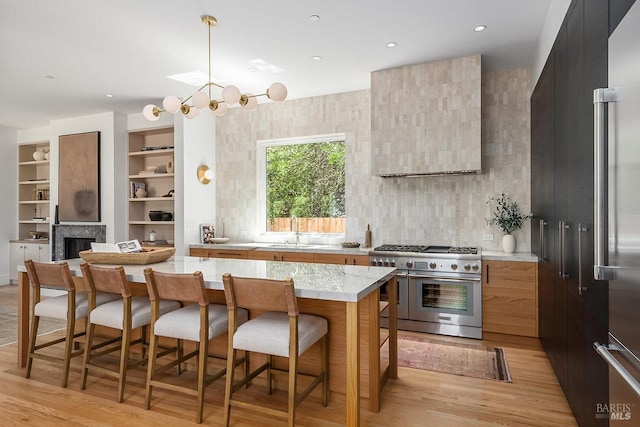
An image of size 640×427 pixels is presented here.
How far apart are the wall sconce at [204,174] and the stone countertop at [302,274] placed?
7.93 ft

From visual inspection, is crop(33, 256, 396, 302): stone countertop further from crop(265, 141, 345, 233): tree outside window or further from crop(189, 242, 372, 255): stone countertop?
crop(265, 141, 345, 233): tree outside window

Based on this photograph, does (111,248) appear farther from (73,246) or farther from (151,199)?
(73,246)

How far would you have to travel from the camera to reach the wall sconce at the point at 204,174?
18.5ft

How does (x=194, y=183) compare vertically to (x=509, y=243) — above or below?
above

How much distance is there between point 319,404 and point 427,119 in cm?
299

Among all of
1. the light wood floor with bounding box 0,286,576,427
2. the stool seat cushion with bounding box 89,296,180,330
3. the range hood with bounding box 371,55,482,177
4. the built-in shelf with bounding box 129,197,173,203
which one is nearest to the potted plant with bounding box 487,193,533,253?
the range hood with bounding box 371,55,482,177

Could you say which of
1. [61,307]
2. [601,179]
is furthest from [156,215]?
[601,179]

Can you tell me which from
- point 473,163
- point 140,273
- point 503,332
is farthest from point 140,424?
point 473,163

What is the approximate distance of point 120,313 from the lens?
272 centimetres

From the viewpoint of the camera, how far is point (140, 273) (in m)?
2.70

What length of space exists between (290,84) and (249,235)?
2.25m

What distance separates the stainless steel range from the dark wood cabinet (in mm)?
656

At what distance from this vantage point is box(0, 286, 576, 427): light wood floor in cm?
240

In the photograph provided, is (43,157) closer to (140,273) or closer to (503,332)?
(140,273)
